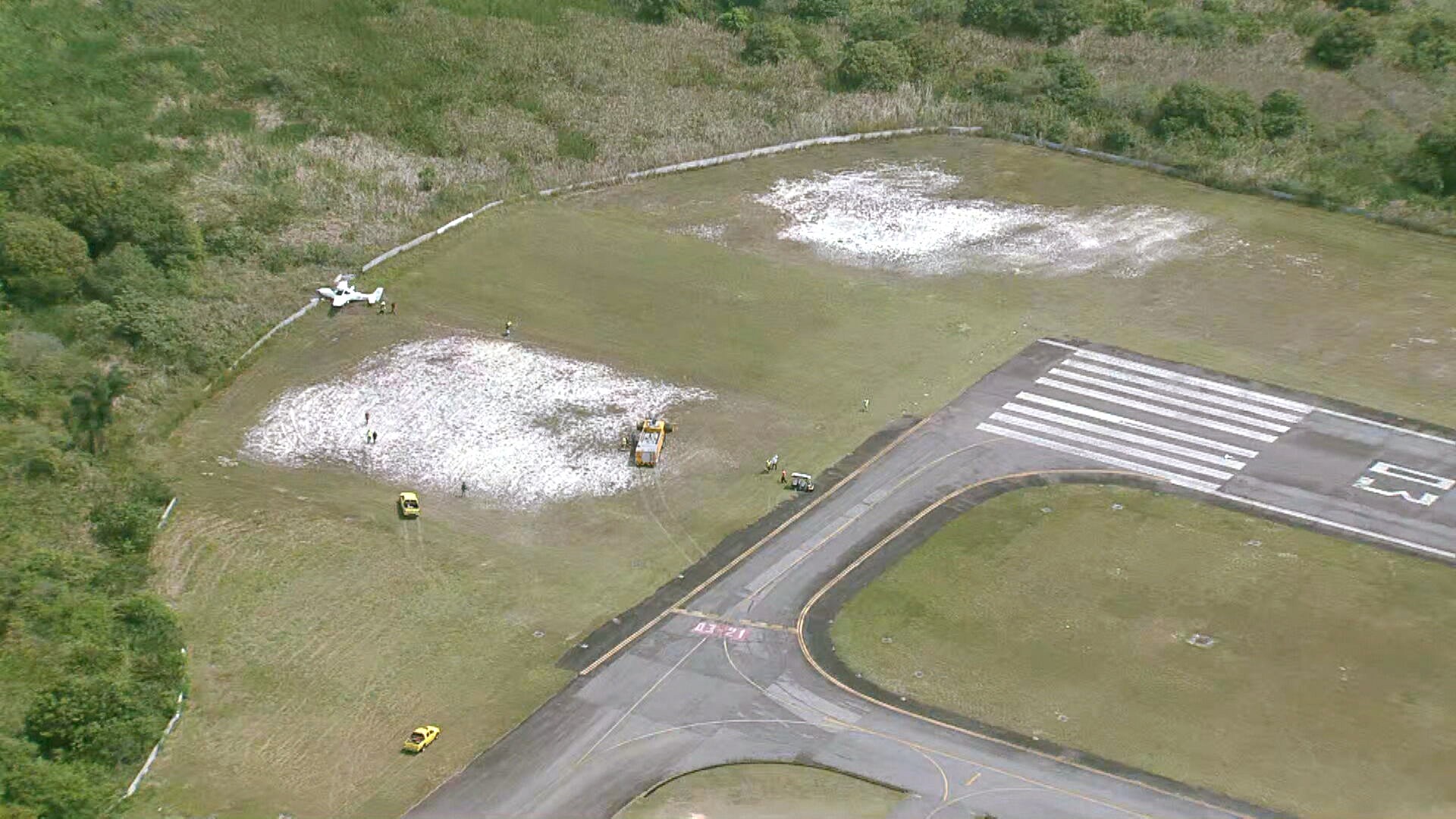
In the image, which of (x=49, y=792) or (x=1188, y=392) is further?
(x=1188, y=392)

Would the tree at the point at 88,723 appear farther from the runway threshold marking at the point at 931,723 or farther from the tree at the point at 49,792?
the runway threshold marking at the point at 931,723

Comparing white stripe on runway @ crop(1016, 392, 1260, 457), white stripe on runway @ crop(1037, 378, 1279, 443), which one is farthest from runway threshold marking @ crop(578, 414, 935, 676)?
white stripe on runway @ crop(1037, 378, 1279, 443)

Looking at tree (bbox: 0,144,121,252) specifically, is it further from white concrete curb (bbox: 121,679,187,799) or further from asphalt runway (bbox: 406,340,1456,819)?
asphalt runway (bbox: 406,340,1456,819)

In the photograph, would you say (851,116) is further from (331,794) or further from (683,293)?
(331,794)

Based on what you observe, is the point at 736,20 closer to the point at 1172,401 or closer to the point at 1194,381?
the point at 1194,381

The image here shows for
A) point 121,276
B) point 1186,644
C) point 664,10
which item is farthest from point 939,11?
point 1186,644
